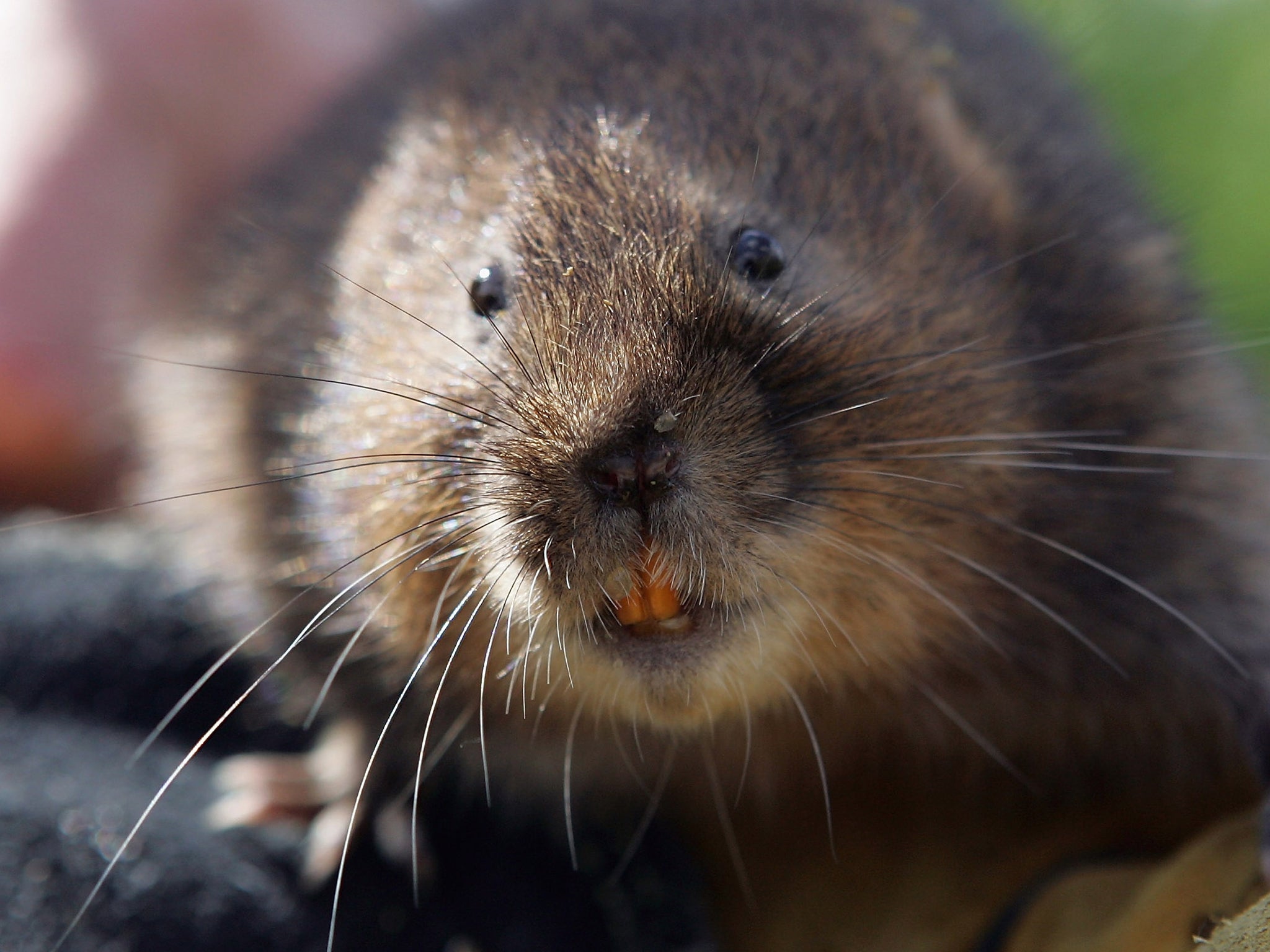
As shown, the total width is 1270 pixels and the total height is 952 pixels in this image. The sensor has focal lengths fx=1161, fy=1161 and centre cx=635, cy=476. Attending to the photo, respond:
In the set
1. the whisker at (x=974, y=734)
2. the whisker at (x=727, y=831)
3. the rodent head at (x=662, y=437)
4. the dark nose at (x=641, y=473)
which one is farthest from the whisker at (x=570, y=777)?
the whisker at (x=974, y=734)

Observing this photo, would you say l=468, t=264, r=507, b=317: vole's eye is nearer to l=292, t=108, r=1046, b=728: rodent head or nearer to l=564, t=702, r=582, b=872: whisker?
l=292, t=108, r=1046, b=728: rodent head

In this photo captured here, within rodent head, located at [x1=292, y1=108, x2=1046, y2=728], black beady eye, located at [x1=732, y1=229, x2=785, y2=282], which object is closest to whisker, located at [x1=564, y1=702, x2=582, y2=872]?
rodent head, located at [x1=292, y1=108, x2=1046, y2=728]

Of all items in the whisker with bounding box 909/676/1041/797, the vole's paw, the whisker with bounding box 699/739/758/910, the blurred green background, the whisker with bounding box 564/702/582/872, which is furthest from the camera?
the blurred green background

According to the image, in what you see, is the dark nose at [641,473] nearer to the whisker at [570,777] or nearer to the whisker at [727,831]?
the whisker at [570,777]

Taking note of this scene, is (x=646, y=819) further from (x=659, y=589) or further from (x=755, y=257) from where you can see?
(x=755, y=257)

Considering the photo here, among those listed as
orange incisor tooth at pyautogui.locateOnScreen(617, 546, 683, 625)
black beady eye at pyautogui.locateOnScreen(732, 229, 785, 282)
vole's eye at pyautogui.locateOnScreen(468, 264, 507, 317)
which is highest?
vole's eye at pyautogui.locateOnScreen(468, 264, 507, 317)

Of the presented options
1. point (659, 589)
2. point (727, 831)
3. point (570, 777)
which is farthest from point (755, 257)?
point (570, 777)
